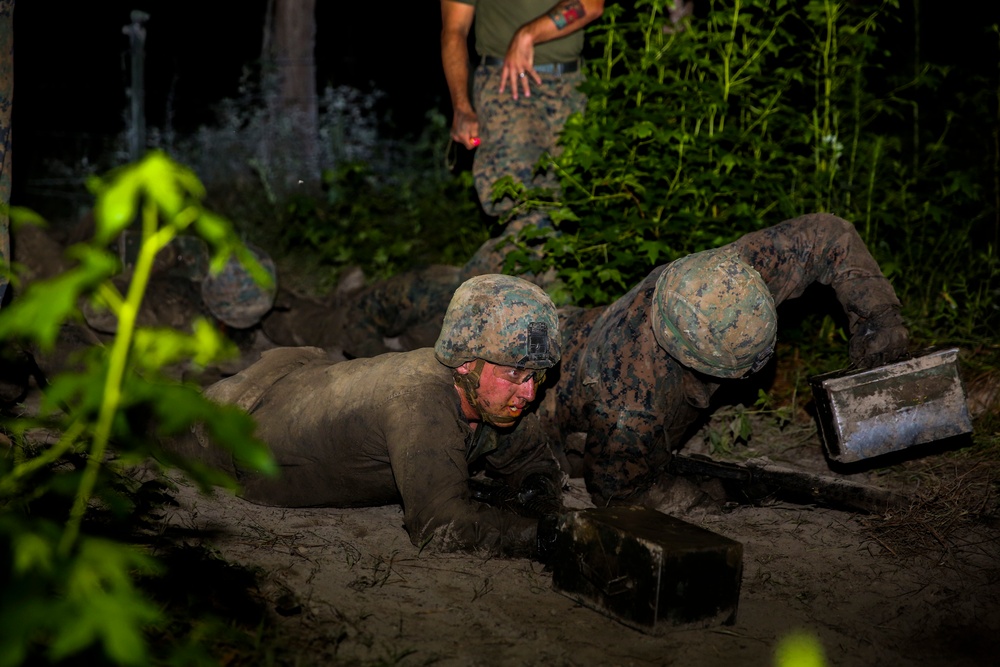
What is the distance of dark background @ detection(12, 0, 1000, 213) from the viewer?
15898 mm

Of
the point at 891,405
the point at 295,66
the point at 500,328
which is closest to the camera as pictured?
the point at 500,328

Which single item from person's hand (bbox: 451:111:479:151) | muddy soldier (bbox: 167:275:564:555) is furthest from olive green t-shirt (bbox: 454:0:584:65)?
muddy soldier (bbox: 167:275:564:555)

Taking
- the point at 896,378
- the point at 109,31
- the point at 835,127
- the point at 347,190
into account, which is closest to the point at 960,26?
the point at 835,127

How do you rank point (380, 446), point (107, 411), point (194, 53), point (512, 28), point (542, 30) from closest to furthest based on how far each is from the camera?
point (107, 411) < point (380, 446) < point (542, 30) < point (512, 28) < point (194, 53)

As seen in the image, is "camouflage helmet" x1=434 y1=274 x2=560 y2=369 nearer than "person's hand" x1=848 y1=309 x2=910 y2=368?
Yes

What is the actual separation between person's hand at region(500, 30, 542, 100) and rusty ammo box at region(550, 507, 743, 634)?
311 centimetres

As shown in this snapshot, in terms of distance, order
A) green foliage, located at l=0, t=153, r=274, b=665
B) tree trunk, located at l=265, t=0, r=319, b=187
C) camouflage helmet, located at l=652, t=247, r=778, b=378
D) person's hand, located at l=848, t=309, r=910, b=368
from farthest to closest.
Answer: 1. tree trunk, located at l=265, t=0, r=319, b=187
2. person's hand, located at l=848, t=309, r=910, b=368
3. camouflage helmet, located at l=652, t=247, r=778, b=378
4. green foliage, located at l=0, t=153, r=274, b=665

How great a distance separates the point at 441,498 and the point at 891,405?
1.92 meters

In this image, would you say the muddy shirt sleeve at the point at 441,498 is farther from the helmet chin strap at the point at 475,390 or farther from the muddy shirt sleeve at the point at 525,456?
the muddy shirt sleeve at the point at 525,456

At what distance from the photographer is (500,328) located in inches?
142

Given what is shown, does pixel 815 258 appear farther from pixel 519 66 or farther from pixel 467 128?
pixel 467 128

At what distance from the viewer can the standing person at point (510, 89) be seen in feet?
18.2

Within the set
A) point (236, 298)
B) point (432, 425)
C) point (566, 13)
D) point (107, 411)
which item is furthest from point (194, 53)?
point (107, 411)

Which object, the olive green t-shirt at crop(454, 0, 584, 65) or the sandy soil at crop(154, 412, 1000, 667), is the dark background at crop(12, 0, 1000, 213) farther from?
the sandy soil at crop(154, 412, 1000, 667)
